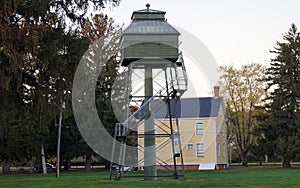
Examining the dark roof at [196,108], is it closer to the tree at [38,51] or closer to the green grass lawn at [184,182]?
the green grass lawn at [184,182]

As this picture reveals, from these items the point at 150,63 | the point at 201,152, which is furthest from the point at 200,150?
the point at 150,63

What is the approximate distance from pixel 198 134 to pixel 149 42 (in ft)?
78.4

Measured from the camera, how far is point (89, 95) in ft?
135

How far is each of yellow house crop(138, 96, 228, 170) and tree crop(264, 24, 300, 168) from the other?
492 centimetres

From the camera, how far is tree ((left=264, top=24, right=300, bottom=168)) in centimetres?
4347

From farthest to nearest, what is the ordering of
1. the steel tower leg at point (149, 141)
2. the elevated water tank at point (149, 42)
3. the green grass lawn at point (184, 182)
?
the elevated water tank at point (149, 42) → the steel tower leg at point (149, 141) → the green grass lawn at point (184, 182)

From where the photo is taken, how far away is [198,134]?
47438mm

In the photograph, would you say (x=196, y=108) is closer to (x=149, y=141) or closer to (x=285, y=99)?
(x=285, y=99)

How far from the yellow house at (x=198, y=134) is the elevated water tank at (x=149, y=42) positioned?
821 inches

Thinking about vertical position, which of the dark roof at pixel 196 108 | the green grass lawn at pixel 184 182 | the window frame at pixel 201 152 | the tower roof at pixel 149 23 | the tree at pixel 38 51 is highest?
the tower roof at pixel 149 23

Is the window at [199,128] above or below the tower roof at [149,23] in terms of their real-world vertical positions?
below

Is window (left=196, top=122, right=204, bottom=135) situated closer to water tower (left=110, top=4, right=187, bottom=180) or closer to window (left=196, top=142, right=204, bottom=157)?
window (left=196, top=142, right=204, bottom=157)

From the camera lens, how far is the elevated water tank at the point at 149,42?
2484cm

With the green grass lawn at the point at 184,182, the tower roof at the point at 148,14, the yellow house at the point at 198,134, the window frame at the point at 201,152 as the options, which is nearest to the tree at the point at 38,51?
the green grass lawn at the point at 184,182
